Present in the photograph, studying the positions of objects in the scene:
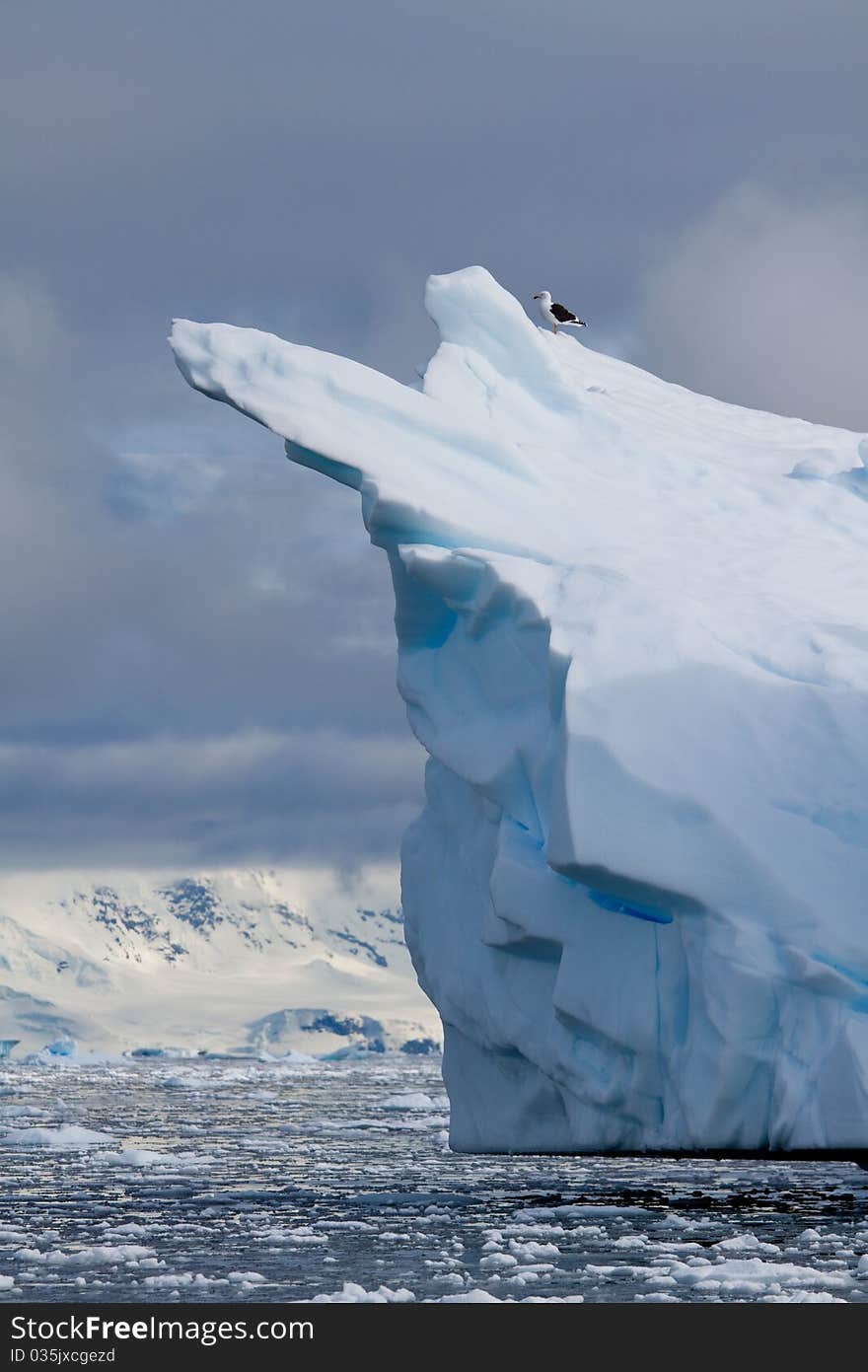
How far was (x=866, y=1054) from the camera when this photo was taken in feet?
34.3

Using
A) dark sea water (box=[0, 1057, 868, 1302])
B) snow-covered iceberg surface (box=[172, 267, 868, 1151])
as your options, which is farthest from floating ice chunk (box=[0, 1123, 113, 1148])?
snow-covered iceberg surface (box=[172, 267, 868, 1151])

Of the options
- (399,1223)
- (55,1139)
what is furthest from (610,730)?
(55,1139)

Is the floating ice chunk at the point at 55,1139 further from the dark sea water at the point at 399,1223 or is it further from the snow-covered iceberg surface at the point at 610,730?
the snow-covered iceberg surface at the point at 610,730

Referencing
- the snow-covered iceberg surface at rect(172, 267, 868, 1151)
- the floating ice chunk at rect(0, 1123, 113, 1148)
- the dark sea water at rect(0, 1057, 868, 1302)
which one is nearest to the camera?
the dark sea water at rect(0, 1057, 868, 1302)

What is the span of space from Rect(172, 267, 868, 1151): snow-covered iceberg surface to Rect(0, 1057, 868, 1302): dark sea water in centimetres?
76

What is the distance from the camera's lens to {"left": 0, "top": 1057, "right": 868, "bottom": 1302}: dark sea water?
9617 millimetres

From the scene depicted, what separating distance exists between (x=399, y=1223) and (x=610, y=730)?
153 inches

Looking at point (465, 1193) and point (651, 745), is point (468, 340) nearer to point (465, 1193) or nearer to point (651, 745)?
point (651, 745)

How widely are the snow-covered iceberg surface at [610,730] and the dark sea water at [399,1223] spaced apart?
2.49 feet

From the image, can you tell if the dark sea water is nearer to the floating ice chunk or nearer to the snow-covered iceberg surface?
the floating ice chunk

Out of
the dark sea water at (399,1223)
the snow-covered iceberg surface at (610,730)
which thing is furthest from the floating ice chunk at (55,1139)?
the snow-covered iceberg surface at (610,730)

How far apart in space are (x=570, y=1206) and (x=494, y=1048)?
4.46 ft

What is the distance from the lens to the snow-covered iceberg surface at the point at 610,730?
10.9 m
